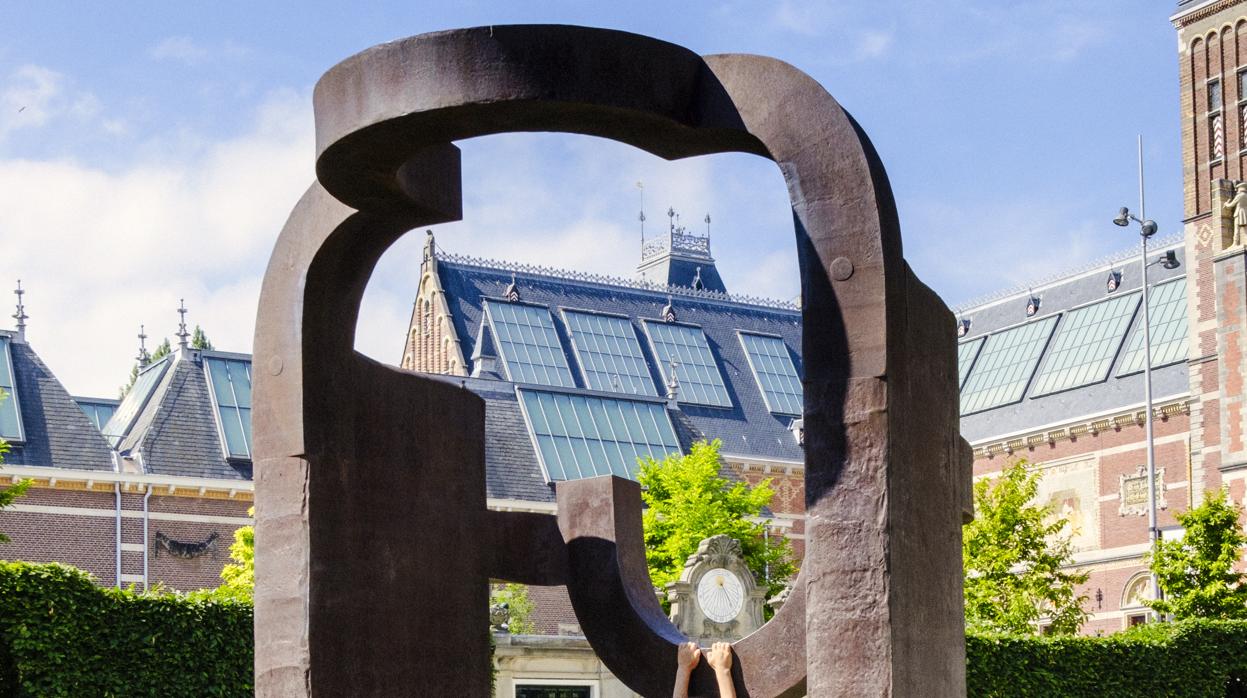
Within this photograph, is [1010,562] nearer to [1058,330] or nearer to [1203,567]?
[1203,567]

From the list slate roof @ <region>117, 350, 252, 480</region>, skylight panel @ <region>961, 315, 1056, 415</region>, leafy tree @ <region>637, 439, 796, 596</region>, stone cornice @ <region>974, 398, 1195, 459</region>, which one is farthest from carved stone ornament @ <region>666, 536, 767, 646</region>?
skylight panel @ <region>961, 315, 1056, 415</region>

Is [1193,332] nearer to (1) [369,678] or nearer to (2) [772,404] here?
(2) [772,404]

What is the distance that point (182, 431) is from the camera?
136 feet

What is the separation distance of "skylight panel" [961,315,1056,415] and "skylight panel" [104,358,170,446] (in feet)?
93.8

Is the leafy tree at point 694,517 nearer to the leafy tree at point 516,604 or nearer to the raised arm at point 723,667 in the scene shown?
the leafy tree at point 516,604

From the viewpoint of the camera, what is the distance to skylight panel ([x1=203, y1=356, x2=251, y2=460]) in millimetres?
42000

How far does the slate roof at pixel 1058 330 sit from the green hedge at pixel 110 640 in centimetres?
3670

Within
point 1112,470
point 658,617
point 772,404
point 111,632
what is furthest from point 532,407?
point 658,617

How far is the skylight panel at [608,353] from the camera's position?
56594mm

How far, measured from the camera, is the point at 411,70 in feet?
19.7

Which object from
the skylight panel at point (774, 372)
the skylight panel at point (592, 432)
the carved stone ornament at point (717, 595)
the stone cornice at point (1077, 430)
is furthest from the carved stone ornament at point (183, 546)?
the stone cornice at point (1077, 430)

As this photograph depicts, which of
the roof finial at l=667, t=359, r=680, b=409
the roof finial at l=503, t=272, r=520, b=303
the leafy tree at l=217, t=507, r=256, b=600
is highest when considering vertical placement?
the roof finial at l=503, t=272, r=520, b=303

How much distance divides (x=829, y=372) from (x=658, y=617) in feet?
7.26

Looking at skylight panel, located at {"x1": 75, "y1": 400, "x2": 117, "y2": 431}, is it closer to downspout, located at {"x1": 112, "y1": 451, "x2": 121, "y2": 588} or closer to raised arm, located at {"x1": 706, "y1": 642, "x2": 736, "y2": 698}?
downspout, located at {"x1": 112, "y1": 451, "x2": 121, "y2": 588}
